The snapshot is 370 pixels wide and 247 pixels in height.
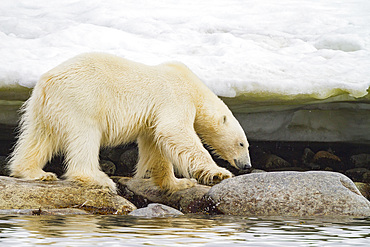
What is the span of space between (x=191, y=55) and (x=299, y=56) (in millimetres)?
1832

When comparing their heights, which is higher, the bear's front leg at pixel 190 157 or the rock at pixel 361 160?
the bear's front leg at pixel 190 157

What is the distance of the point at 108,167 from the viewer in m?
9.17

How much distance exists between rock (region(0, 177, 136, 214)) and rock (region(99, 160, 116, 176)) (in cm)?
357

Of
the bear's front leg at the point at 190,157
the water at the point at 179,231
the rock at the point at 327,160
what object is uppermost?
the bear's front leg at the point at 190,157

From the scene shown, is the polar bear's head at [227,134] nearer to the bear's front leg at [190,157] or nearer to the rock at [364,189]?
the bear's front leg at [190,157]

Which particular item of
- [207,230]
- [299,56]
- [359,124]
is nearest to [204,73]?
[299,56]

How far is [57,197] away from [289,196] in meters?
2.45

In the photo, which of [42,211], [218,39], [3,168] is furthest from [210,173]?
[3,168]

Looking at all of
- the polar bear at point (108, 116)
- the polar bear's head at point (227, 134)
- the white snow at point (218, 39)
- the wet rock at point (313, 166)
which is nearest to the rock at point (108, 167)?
the white snow at point (218, 39)

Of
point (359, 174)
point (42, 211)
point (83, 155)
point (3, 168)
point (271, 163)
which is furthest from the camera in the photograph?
point (271, 163)

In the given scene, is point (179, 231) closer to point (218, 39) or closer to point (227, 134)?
point (227, 134)

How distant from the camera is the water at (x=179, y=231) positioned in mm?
3242

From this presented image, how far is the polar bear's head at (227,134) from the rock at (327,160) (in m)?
3.80

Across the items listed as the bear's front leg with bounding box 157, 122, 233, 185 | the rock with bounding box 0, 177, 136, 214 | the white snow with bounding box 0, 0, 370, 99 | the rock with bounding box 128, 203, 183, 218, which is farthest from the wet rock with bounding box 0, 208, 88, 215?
the white snow with bounding box 0, 0, 370, 99
